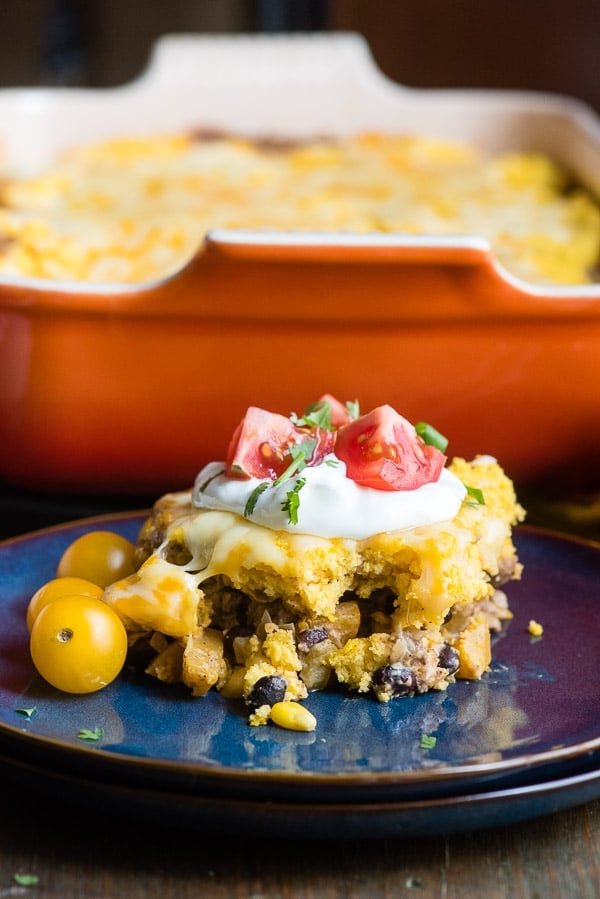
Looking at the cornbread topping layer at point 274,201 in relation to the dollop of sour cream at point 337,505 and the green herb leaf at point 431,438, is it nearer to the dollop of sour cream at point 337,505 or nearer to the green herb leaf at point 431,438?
the green herb leaf at point 431,438

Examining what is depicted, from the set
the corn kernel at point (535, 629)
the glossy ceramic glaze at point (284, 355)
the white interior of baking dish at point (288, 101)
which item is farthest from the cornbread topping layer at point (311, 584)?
the white interior of baking dish at point (288, 101)

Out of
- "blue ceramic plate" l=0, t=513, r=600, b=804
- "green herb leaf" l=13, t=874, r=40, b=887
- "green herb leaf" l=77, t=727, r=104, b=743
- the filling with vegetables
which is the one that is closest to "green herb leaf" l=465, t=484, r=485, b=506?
the filling with vegetables

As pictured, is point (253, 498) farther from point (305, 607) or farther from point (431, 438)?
point (431, 438)

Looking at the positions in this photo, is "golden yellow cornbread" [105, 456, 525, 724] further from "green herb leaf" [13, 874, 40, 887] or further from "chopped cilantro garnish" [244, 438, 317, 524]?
"green herb leaf" [13, 874, 40, 887]

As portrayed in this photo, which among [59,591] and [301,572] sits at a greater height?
[301,572]

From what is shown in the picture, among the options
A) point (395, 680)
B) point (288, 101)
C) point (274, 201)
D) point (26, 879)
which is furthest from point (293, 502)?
point (288, 101)

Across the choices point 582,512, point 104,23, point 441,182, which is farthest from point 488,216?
point 104,23
